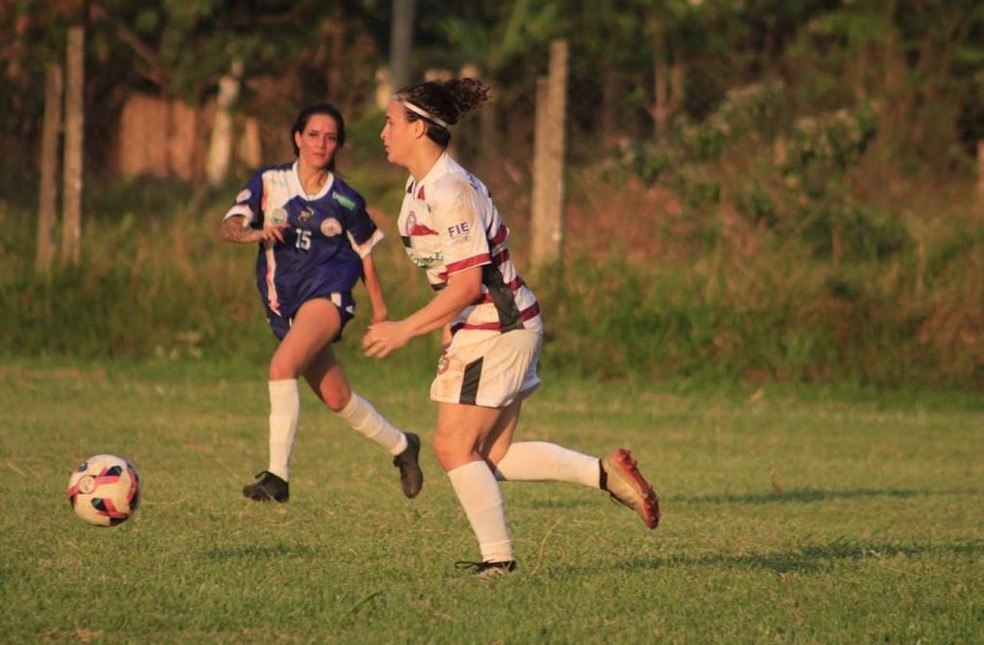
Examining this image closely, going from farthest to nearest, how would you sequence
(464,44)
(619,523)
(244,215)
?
1. (464,44)
2. (244,215)
3. (619,523)

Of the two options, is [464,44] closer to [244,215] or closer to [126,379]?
[126,379]

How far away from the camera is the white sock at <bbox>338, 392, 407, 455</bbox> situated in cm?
909

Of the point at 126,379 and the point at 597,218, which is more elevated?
the point at 597,218

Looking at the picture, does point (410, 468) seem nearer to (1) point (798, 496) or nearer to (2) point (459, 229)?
(1) point (798, 496)

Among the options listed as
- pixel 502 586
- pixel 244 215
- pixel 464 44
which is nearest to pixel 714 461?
pixel 244 215

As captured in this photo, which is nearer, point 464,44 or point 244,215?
point 244,215

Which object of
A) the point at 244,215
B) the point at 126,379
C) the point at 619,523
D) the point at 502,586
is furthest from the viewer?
the point at 126,379

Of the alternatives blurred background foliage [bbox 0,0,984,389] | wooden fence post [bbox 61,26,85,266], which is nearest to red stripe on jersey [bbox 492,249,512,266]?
blurred background foliage [bbox 0,0,984,389]

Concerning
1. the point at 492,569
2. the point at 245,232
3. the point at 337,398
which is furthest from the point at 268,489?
the point at 492,569

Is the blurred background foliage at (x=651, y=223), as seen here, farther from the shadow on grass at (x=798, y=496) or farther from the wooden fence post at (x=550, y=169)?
the shadow on grass at (x=798, y=496)

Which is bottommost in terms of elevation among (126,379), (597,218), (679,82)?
(126,379)

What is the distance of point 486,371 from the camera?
21.3ft

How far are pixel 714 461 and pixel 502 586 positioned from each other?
4.84m

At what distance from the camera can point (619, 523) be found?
8414mm
